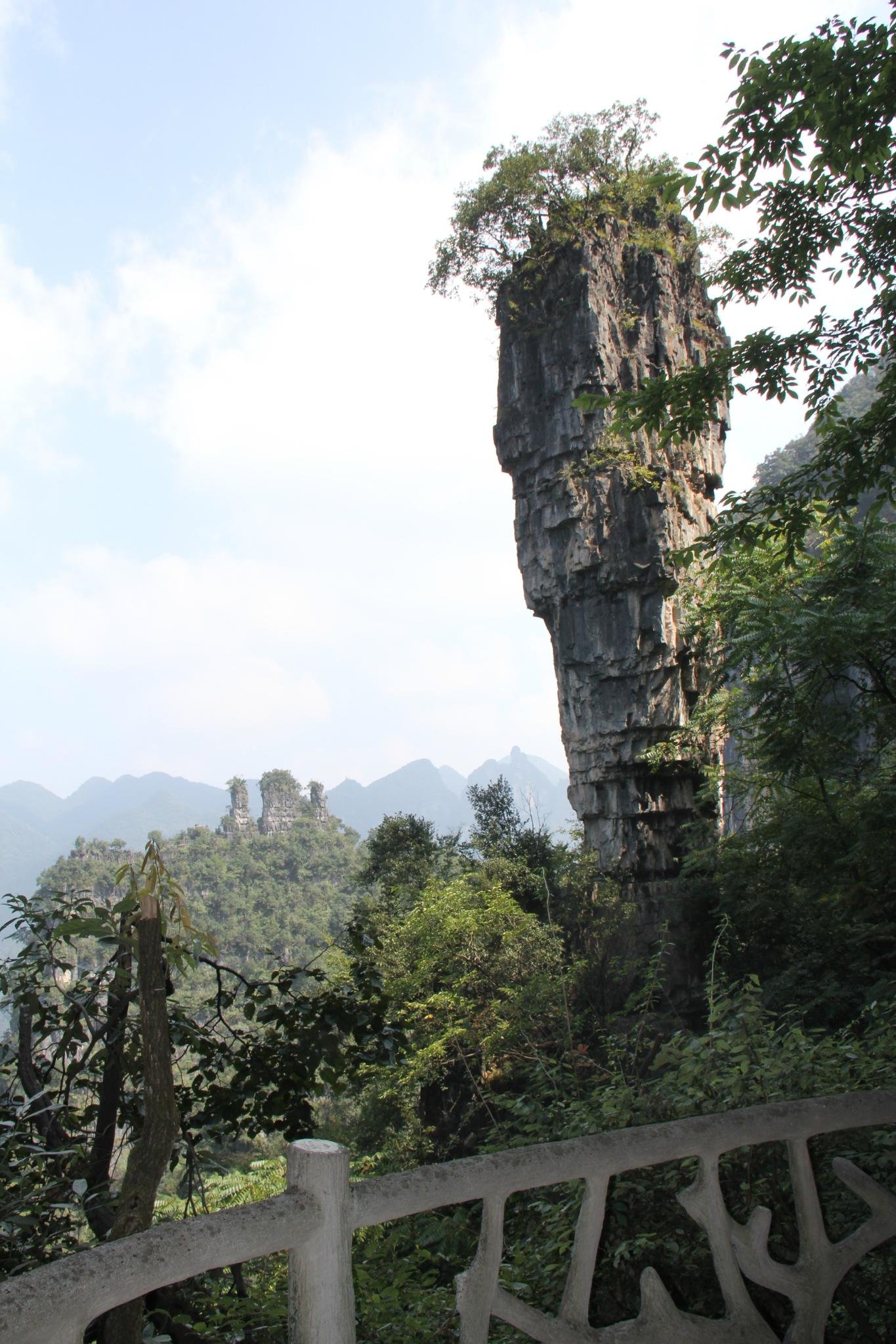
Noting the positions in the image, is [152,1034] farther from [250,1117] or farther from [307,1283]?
[250,1117]

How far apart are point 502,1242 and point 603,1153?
23 cm

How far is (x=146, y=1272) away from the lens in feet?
3.57

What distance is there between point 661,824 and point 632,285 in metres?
11.8

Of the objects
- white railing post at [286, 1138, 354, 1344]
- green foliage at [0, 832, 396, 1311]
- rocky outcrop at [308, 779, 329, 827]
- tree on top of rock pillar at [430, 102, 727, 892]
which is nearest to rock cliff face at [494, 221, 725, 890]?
tree on top of rock pillar at [430, 102, 727, 892]

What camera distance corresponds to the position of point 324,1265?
4.05ft

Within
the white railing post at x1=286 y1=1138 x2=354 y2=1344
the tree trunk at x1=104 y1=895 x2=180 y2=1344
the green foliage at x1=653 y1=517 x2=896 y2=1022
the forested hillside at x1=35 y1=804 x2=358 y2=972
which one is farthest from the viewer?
the forested hillside at x1=35 y1=804 x2=358 y2=972

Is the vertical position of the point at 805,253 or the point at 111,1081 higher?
the point at 805,253

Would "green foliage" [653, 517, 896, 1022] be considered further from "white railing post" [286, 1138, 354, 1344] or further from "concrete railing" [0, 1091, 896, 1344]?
"white railing post" [286, 1138, 354, 1344]

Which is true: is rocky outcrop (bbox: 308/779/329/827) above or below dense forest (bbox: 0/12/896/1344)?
above

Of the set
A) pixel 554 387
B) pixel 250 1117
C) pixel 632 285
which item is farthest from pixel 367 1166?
pixel 632 285

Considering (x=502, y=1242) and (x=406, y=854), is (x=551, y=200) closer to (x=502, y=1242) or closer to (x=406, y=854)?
(x=406, y=854)

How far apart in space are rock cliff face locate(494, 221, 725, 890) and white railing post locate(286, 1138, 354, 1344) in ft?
54.3

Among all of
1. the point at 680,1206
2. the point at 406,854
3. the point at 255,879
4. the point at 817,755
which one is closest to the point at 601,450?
the point at 406,854

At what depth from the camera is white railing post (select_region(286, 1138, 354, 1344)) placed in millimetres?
1226
